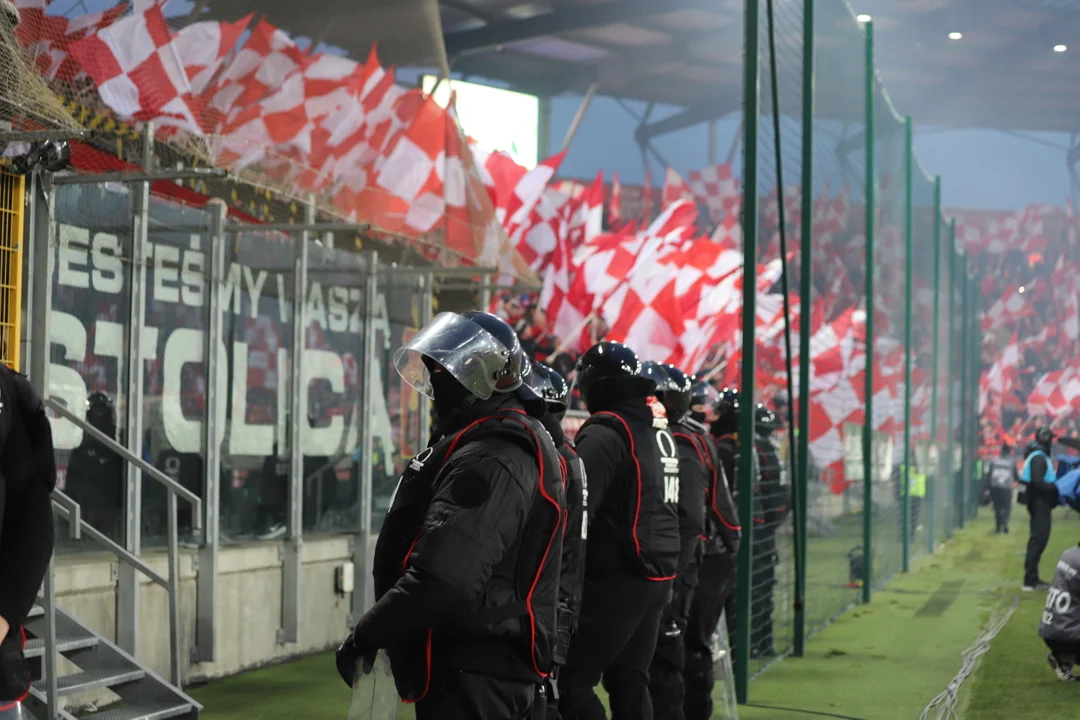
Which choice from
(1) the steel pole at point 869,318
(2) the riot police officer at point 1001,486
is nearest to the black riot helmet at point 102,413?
(1) the steel pole at point 869,318

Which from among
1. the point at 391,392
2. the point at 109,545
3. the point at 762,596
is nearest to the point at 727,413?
the point at 762,596

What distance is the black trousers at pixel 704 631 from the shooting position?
22.0ft

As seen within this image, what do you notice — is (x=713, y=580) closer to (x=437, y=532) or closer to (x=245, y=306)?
(x=245, y=306)

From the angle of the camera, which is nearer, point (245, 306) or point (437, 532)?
point (437, 532)

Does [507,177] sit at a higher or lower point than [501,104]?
lower

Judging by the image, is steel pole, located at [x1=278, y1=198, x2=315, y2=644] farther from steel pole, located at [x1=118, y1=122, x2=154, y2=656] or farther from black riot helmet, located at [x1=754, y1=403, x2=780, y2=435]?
black riot helmet, located at [x1=754, y1=403, x2=780, y2=435]

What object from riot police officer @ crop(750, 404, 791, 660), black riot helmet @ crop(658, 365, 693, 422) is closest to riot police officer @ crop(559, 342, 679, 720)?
black riot helmet @ crop(658, 365, 693, 422)

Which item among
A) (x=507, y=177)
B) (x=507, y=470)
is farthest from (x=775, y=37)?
(x=507, y=177)

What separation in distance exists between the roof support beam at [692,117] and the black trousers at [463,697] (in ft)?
140

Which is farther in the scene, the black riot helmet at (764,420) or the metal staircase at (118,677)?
the black riot helmet at (764,420)

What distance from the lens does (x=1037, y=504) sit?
51.4 ft

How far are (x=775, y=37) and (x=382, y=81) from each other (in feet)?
8.41

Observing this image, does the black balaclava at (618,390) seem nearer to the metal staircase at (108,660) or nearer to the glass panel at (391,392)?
the metal staircase at (108,660)

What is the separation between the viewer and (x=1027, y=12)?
133 feet
